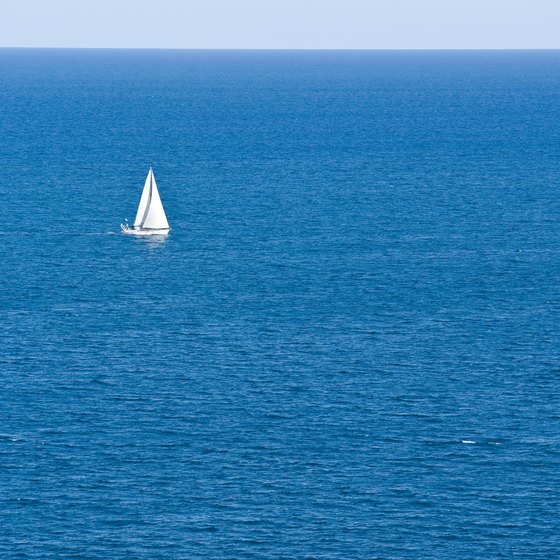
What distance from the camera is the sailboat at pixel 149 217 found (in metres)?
183

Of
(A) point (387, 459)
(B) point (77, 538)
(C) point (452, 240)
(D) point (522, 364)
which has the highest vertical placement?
(C) point (452, 240)

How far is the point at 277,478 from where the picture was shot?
100125 millimetres

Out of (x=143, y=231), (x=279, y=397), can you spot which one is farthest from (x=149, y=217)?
(x=279, y=397)

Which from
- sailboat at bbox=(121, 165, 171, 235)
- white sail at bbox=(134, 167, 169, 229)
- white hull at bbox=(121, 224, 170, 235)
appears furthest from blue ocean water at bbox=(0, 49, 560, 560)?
white sail at bbox=(134, 167, 169, 229)

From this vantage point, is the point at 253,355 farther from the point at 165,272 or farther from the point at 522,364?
the point at 165,272

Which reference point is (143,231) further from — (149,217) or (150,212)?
(150,212)

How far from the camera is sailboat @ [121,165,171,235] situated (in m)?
183

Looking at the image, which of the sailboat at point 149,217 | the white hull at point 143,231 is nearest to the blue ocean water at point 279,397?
the white hull at point 143,231

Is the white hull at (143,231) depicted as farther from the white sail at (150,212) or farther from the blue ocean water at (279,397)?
the blue ocean water at (279,397)

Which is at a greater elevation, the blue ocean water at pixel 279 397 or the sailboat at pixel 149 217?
the sailboat at pixel 149 217

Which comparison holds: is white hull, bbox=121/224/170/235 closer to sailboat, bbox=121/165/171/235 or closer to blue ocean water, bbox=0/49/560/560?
sailboat, bbox=121/165/171/235

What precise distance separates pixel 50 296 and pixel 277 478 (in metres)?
55.1

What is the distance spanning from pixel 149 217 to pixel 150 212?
0.67m

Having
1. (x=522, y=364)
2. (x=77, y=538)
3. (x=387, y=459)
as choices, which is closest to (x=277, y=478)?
(x=387, y=459)
